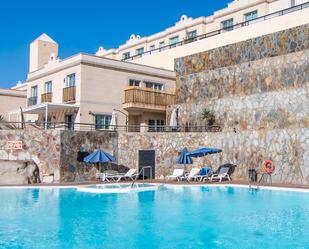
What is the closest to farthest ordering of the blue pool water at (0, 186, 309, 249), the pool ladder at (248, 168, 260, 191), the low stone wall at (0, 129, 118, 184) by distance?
the blue pool water at (0, 186, 309, 249), the pool ladder at (248, 168, 260, 191), the low stone wall at (0, 129, 118, 184)

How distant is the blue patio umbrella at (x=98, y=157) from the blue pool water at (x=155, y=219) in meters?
4.44

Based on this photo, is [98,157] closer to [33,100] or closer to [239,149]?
[239,149]

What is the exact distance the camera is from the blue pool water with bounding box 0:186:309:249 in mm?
10852

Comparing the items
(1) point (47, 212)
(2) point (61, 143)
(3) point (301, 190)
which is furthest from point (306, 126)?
(1) point (47, 212)

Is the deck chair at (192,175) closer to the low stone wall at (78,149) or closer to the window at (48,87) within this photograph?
the low stone wall at (78,149)

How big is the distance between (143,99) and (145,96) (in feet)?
1.10

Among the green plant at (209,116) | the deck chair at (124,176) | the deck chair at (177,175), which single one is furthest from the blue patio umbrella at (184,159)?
the green plant at (209,116)

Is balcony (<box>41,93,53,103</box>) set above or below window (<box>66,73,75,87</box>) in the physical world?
below

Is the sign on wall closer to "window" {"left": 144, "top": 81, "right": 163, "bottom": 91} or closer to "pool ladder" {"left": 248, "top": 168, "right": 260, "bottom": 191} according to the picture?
"window" {"left": 144, "top": 81, "right": 163, "bottom": 91}

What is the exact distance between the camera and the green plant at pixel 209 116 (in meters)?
30.6

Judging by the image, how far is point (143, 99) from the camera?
3059 centimetres

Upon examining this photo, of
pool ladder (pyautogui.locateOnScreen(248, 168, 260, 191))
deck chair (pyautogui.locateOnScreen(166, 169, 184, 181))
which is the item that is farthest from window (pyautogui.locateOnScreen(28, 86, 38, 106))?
pool ladder (pyautogui.locateOnScreen(248, 168, 260, 191))

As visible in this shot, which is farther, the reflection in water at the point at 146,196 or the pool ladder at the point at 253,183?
the pool ladder at the point at 253,183

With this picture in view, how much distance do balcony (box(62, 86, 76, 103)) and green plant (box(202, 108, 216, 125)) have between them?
9.59 meters
